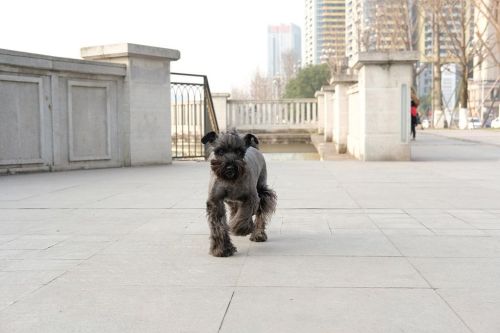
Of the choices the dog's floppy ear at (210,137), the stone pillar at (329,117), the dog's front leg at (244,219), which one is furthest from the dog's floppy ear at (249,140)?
the stone pillar at (329,117)

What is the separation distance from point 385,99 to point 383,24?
38118mm

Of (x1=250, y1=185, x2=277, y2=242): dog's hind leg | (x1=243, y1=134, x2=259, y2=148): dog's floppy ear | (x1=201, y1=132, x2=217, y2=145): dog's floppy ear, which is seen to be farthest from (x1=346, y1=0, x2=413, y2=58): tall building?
(x1=201, y1=132, x2=217, y2=145): dog's floppy ear

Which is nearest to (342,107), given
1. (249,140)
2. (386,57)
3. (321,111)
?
(386,57)

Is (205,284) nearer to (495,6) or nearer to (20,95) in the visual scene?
(20,95)

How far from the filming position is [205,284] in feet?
13.6

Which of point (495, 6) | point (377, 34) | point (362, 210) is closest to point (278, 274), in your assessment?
point (362, 210)

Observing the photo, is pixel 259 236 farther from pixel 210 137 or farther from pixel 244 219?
pixel 210 137

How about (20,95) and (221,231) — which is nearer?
(221,231)

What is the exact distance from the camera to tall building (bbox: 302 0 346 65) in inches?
2643

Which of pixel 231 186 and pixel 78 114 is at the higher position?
pixel 78 114

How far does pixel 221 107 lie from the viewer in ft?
88.4

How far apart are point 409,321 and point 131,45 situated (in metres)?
11.2

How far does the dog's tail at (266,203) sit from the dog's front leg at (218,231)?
631mm

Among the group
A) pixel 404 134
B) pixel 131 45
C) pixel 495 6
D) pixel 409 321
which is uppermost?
pixel 495 6
